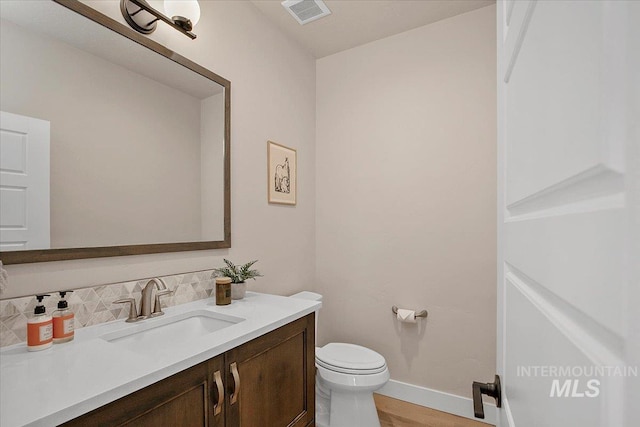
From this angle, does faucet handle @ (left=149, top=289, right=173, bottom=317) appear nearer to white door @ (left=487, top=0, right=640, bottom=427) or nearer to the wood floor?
white door @ (left=487, top=0, right=640, bottom=427)

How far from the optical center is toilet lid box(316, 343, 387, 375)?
72.4 inches

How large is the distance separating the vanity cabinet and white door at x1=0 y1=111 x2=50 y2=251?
681 millimetres

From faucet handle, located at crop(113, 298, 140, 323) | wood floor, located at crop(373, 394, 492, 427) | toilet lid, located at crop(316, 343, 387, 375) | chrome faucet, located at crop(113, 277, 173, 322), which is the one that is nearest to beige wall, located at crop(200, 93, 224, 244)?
chrome faucet, located at crop(113, 277, 173, 322)

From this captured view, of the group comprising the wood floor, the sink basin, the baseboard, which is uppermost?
the sink basin

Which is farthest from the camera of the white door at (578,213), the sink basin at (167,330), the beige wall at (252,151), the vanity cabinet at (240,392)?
the beige wall at (252,151)

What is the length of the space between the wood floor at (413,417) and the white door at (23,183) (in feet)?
6.93

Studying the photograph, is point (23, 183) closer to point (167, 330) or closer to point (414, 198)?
point (167, 330)

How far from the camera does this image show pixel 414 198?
2.31 meters

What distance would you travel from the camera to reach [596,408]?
0.26 metres

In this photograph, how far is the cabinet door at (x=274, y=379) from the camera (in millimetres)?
1102

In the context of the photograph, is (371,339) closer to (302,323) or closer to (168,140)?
(302,323)

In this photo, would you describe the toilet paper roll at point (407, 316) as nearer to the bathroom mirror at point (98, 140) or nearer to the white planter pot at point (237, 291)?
the white planter pot at point (237, 291)

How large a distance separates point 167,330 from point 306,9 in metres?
1.99

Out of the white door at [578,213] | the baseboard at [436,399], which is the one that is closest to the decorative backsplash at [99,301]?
the white door at [578,213]
